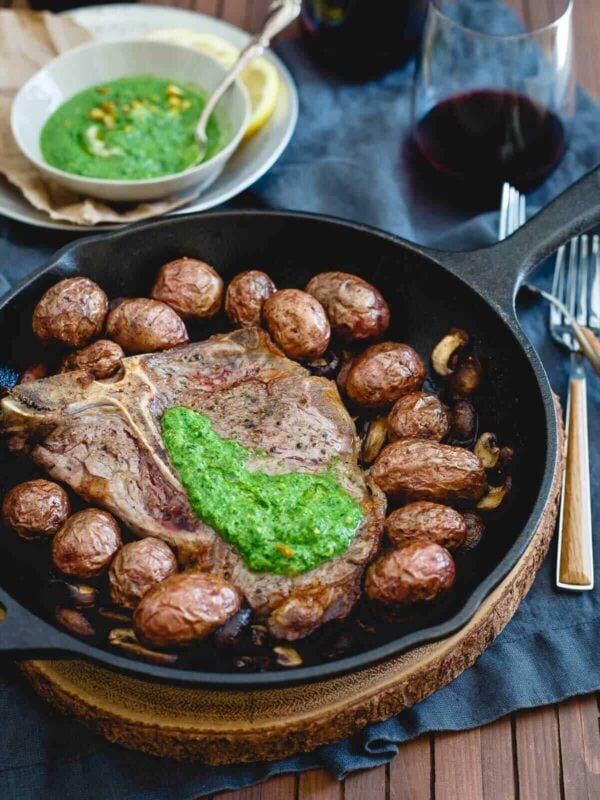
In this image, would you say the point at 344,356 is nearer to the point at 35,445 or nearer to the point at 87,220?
the point at 35,445

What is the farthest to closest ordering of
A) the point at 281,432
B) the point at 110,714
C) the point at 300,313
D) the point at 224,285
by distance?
the point at 224,285, the point at 300,313, the point at 281,432, the point at 110,714

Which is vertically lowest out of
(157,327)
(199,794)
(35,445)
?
(199,794)

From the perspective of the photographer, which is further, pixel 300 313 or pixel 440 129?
pixel 440 129

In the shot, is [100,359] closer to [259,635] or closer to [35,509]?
[35,509]

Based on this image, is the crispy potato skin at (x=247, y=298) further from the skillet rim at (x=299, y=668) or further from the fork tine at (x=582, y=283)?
the fork tine at (x=582, y=283)

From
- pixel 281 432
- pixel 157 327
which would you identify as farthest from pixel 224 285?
pixel 281 432

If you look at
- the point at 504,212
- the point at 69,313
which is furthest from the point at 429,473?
the point at 504,212

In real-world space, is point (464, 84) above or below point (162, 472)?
above

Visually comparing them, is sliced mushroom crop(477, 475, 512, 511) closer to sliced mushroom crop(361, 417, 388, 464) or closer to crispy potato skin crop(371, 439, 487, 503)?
crispy potato skin crop(371, 439, 487, 503)
